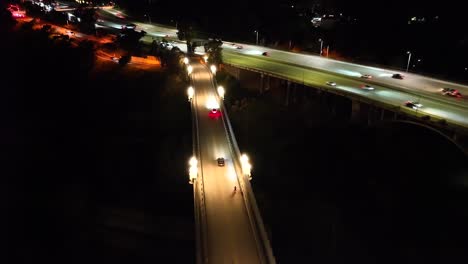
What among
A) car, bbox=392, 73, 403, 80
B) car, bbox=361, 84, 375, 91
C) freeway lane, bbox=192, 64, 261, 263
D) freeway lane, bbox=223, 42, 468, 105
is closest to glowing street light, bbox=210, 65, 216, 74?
freeway lane, bbox=223, 42, 468, 105

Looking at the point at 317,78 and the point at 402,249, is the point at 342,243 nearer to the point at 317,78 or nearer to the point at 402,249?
the point at 402,249

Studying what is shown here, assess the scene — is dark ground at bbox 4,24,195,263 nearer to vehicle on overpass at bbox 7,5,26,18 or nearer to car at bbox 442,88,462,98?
car at bbox 442,88,462,98

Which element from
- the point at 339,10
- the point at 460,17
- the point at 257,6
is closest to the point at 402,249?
the point at 460,17

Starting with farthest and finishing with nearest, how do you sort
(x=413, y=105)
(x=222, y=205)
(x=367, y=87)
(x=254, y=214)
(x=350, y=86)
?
(x=350, y=86)
(x=367, y=87)
(x=413, y=105)
(x=222, y=205)
(x=254, y=214)

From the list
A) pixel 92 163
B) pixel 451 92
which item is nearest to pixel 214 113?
pixel 92 163

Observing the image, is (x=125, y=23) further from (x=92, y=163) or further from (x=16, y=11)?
(x=92, y=163)

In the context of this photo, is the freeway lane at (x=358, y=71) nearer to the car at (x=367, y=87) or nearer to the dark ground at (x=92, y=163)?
the car at (x=367, y=87)
